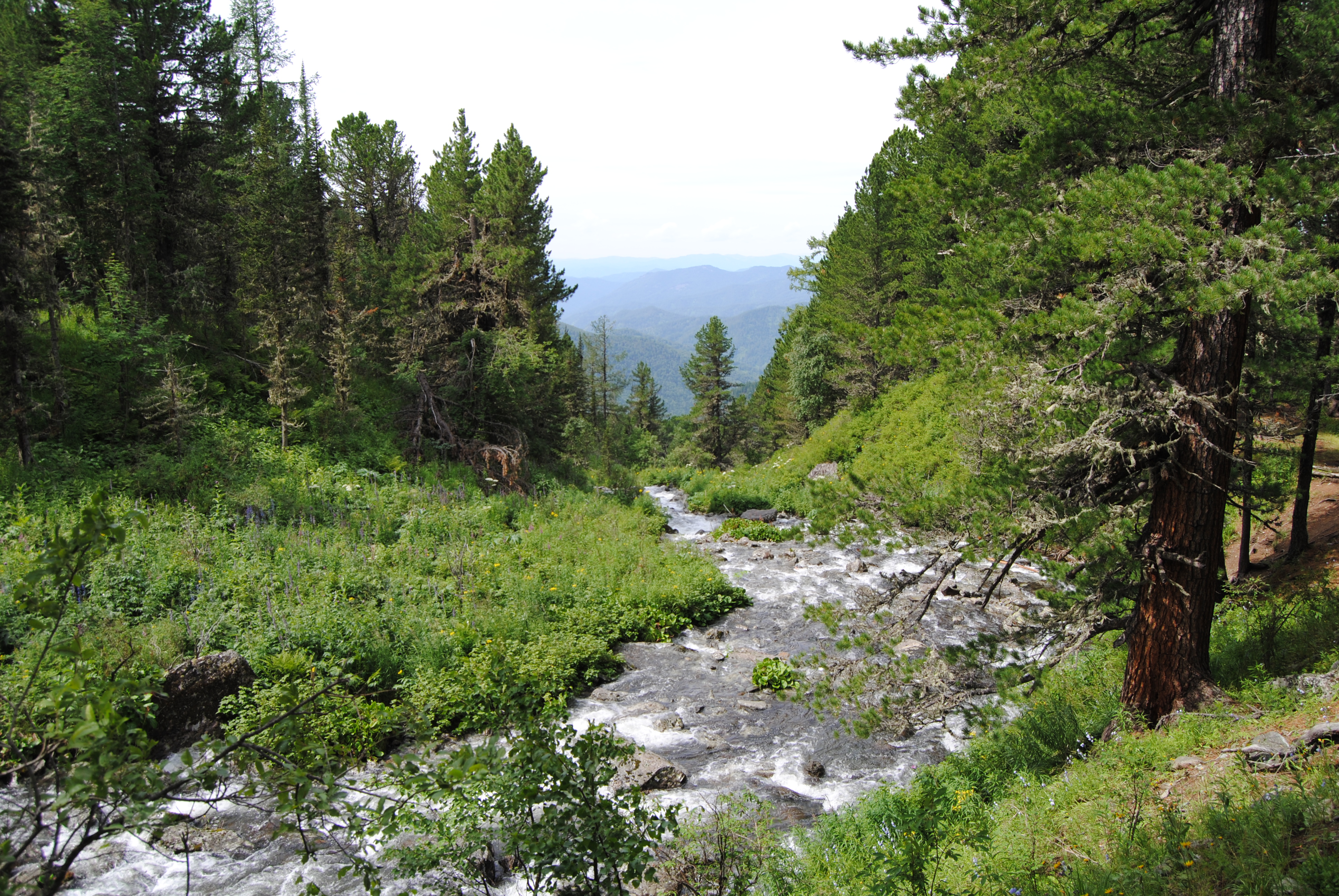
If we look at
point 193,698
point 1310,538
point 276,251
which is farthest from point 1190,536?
point 276,251

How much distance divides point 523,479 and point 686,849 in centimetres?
1591

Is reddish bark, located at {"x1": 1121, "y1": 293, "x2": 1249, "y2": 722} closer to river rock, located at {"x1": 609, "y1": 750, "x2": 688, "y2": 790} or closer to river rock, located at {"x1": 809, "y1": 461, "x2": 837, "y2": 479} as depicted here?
river rock, located at {"x1": 609, "y1": 750, "x2": 688, "y2": 790}

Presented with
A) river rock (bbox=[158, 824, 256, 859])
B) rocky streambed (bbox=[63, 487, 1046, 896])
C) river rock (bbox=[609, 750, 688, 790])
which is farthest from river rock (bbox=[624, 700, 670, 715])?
river rock (bbox=[158, 824, 256, 859])

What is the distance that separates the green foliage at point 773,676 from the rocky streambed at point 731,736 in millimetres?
173

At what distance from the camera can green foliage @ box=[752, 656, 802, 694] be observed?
10.8 metres

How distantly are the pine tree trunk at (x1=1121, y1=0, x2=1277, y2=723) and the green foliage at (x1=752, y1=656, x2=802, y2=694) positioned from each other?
17.5 ft

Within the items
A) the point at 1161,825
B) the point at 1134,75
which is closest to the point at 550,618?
the point at 1161,825

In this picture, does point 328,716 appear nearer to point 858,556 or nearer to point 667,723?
point 667,723

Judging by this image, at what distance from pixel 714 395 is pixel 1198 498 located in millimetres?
42587

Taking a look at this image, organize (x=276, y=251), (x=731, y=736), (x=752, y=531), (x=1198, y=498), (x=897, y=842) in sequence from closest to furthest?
(x=1198, y=498) → (x=897, y=842) → (x=731, y=736) → (x=276, y=251) → (x=752, y=531)

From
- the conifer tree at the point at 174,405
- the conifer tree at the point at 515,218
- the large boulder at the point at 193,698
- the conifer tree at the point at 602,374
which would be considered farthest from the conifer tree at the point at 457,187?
the conifer tree at the point at 602,374

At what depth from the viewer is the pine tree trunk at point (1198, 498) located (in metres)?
5.59

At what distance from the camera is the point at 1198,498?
19.2 feet

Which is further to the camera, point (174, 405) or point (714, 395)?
point (714, 395)
